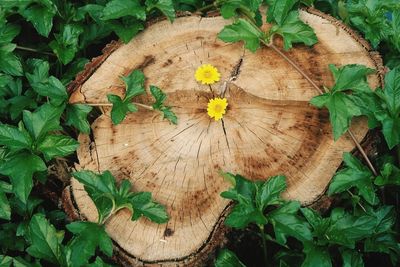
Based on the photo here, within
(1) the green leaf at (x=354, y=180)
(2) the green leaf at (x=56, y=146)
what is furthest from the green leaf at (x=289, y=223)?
(2) the green leaf at (x=56, y=146)

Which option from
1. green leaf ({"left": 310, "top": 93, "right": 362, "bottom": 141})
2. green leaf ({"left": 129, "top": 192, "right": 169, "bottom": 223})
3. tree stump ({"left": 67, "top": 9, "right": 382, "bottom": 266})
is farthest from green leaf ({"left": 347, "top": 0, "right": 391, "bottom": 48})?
green leaf ({"left": 129, "top": 192, "right": 169, "bottom": 223})

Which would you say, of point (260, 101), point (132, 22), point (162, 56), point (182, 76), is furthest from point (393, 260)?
point (132, 22)

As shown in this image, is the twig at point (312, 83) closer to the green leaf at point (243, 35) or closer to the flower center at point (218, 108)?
the green leaf at point (243, 35)

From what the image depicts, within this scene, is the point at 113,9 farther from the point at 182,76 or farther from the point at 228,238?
the point at 228,238

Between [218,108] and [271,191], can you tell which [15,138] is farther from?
[271,191]

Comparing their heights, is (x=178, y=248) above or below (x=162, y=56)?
below
